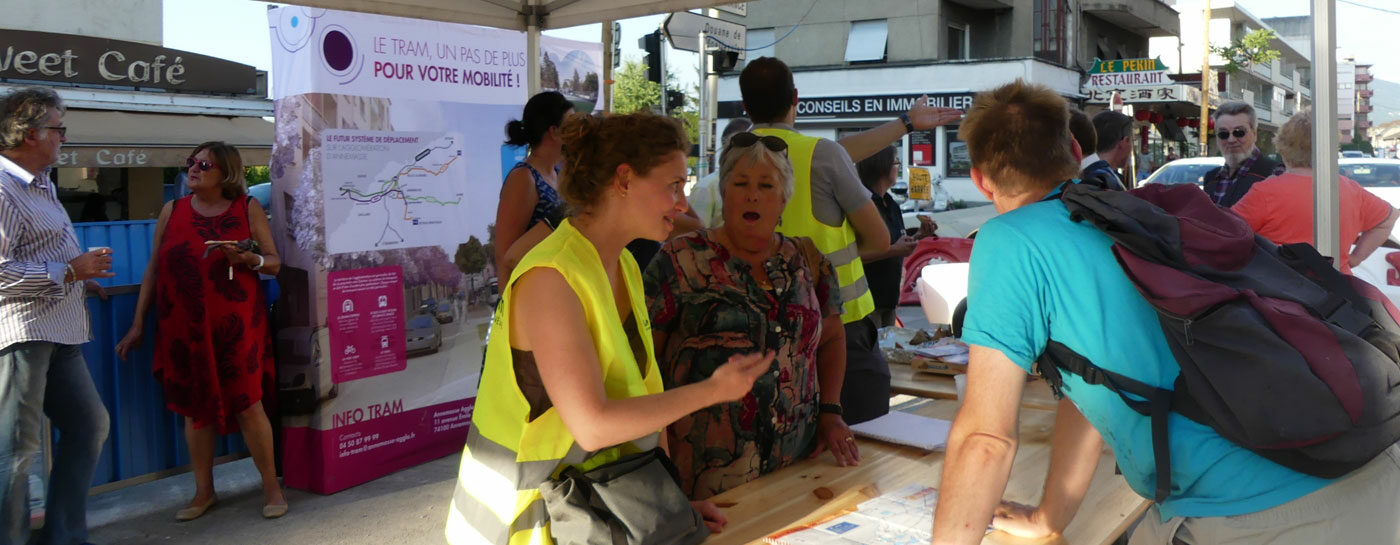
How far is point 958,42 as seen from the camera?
96.6 ft

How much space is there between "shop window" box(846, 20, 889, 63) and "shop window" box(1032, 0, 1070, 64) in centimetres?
438

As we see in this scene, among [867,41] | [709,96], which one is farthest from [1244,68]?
[709,96]

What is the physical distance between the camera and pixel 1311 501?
1.61 metres

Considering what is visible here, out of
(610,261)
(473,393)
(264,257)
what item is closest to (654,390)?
(610,261)

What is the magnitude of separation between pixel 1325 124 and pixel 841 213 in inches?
55.9

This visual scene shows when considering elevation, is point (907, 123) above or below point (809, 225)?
above

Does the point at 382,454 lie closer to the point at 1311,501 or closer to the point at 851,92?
the point at 1311,501

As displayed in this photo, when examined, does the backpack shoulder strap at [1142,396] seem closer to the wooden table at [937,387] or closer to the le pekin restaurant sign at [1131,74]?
the wooden table at [937,387]

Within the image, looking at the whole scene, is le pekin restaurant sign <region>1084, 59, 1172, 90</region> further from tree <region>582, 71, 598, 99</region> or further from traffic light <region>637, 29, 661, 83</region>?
tree <region>582, 71, 598, 99</region>

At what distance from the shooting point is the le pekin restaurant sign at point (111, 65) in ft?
41.6

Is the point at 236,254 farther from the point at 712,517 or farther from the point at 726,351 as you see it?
the point at 712,517

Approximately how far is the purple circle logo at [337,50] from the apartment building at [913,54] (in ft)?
76.1

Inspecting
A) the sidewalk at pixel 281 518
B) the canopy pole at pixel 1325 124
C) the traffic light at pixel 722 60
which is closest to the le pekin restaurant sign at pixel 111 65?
the traffic light at pixel 722 60

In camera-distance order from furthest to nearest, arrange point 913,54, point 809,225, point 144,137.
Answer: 1. point 913,54
2. point 144,137
3. point 809,225
